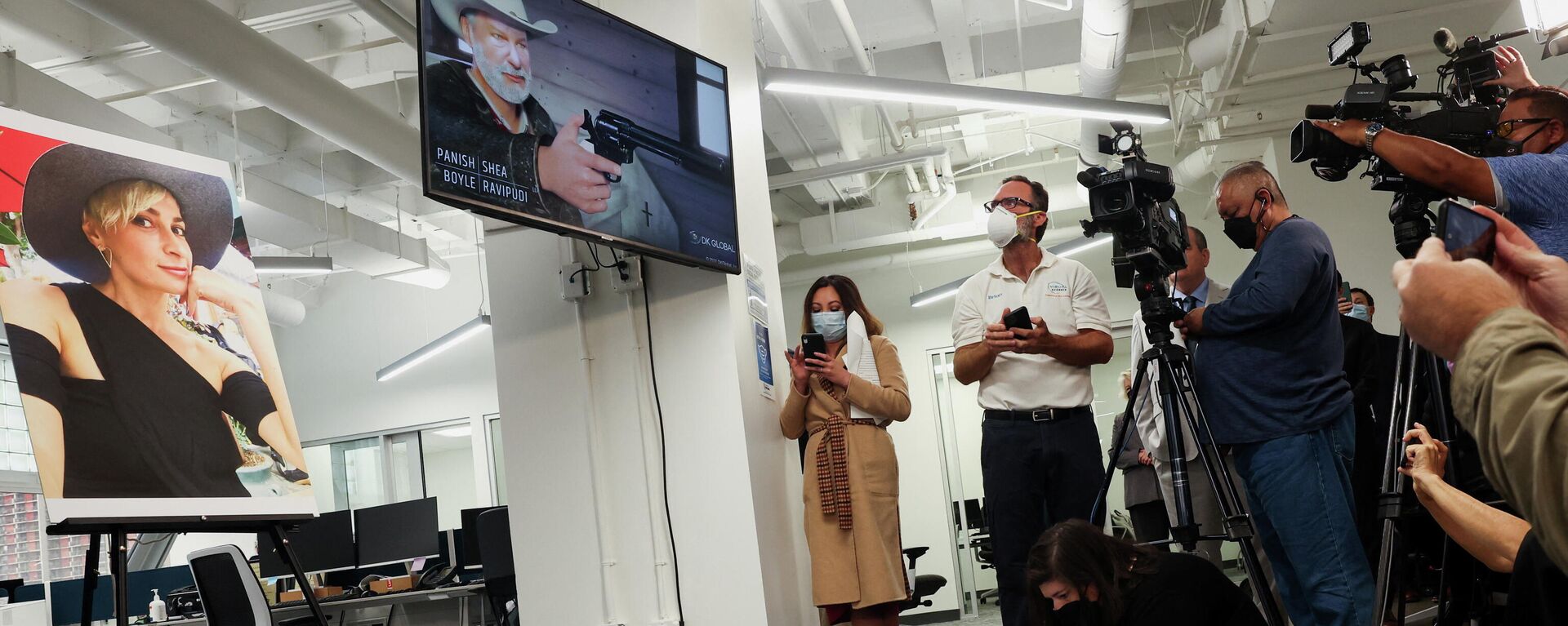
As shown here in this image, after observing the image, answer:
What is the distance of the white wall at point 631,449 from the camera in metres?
3.46

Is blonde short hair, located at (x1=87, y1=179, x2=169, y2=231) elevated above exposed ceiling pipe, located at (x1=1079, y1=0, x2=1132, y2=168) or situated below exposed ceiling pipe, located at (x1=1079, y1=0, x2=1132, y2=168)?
below

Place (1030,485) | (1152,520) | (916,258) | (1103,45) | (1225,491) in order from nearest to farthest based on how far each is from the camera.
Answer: (1225,491) → (1030,485) → (1152,520) → (1103,45) → (916,258)

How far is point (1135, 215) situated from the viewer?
2959mm

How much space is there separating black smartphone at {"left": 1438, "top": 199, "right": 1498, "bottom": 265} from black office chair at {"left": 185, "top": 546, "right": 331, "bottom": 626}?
12.9 ft

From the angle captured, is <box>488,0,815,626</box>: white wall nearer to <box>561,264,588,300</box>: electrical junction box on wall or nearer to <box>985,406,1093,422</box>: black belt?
<box>561,264,588,300</box>: electrical junction box on wall

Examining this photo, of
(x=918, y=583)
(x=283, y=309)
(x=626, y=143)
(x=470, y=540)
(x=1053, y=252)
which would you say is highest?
(x=283, y=309)

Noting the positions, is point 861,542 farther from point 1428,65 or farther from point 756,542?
point 1428,65

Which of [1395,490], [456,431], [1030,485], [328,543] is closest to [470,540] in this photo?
[328,543]

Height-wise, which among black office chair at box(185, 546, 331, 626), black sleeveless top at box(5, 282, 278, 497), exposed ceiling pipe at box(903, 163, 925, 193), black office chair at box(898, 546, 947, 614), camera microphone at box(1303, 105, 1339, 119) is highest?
exposed ceiling pipe at box(903, 163, 925, 193)

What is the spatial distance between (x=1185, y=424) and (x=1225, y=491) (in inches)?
33.7

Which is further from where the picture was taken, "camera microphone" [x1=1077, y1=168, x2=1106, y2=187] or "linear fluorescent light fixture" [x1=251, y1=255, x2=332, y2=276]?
"linear fluorescent light fixture" [x1=251, y1=255, x2=332, y2=276]

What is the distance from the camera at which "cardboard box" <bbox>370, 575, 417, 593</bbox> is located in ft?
22.0

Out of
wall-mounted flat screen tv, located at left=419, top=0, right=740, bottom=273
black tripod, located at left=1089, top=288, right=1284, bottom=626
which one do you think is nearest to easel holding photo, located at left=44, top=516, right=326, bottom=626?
wall-mounted flat screen tv, located at left=419, top=0, right=740, bottom=273

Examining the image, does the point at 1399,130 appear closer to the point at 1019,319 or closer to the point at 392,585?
the point at 1019,319
